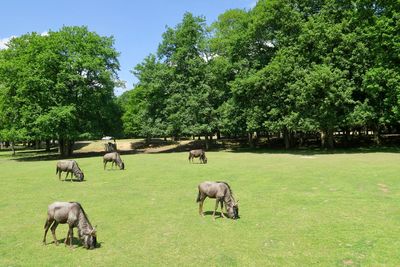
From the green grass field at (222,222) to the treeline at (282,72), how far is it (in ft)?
59.7

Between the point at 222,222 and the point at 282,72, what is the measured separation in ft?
118

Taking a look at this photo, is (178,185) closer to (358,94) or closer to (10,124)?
(358,94)

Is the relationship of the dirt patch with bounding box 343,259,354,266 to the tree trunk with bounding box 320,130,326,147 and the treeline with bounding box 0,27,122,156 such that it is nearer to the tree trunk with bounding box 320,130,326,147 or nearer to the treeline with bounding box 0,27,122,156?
the treeline with bounding box 0,27,122,156

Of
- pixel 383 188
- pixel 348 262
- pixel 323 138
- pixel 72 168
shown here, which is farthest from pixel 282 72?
pixel 348 262

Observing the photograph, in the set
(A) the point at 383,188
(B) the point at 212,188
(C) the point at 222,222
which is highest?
(B) the point at 212,188

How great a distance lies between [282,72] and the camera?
48469mm

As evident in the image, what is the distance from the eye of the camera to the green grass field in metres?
11.9

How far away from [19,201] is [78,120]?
34.9 meters

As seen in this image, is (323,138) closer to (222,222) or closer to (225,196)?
(225,196)

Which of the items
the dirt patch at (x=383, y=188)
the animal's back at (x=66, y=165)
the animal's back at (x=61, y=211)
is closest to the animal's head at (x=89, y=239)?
the animal's back at (x=61, y=211)

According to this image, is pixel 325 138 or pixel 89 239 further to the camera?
pixel 325 138

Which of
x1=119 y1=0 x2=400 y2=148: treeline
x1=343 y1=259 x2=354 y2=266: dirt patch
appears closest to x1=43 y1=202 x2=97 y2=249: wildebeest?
x1=343 y1=259 x2=354 y2=266: dirt patch

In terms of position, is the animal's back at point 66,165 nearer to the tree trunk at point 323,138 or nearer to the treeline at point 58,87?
the treeline at point 58,87

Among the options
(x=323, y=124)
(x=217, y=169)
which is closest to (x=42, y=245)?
(x=217, y=169)
